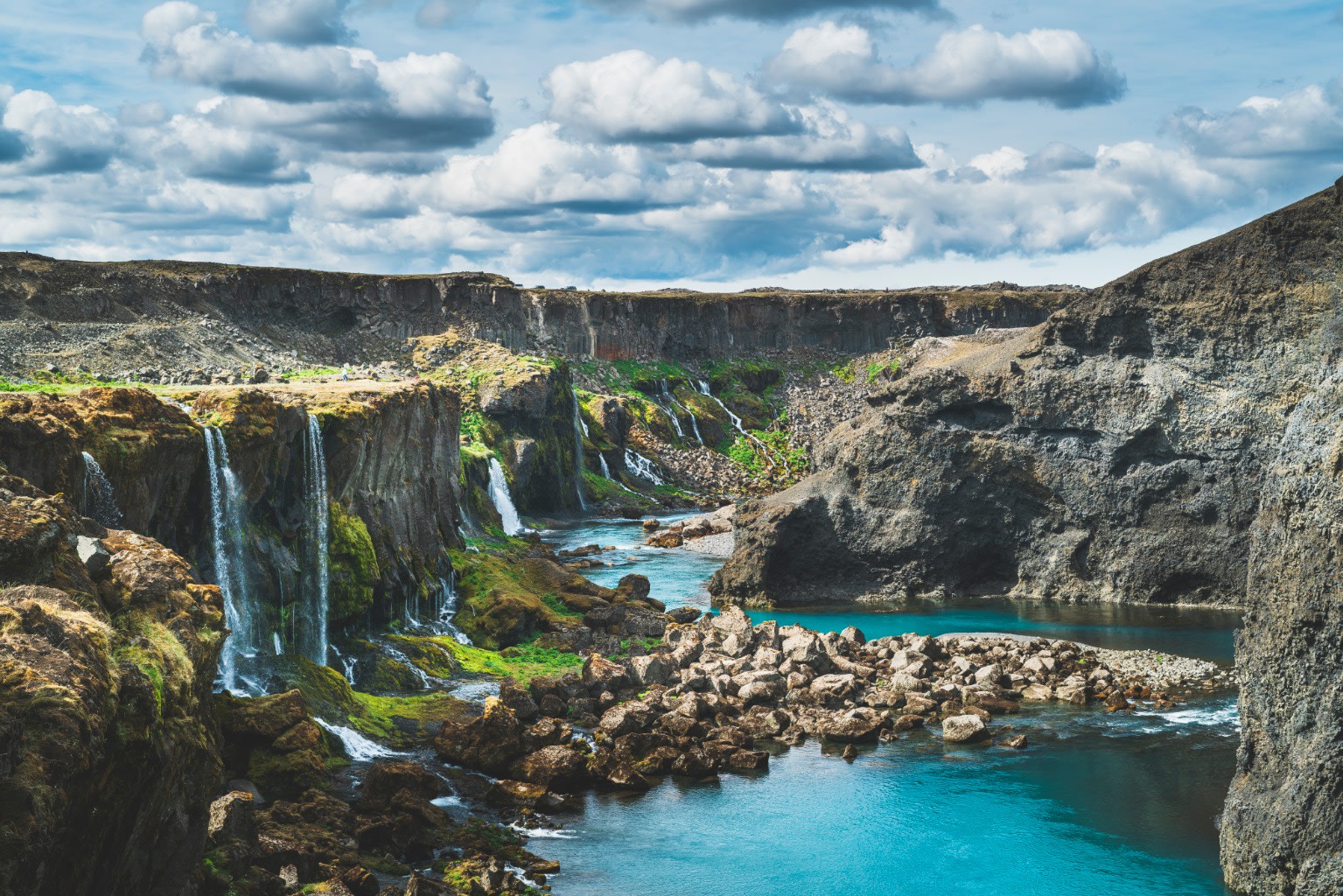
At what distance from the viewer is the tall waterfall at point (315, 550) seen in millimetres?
38938

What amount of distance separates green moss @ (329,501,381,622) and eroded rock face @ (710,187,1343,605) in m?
19.5

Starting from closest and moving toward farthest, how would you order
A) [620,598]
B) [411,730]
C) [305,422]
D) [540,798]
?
1. [540,798]
2. [411,730]
3. [305,422]
4. [620,598]

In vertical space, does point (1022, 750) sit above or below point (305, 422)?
below

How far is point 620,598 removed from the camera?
53.8 m

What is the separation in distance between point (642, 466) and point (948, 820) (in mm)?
75848

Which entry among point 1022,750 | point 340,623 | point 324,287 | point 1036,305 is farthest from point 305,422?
point 1036,305

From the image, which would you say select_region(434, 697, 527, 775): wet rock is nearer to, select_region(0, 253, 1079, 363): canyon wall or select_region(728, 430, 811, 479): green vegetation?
select_region(0, 253, 1079, 363): canyon wall

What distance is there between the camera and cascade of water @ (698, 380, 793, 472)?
11355 cm

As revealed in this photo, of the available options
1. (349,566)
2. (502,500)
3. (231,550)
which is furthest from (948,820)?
(502,500)

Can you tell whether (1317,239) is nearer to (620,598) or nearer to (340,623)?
(620,598)

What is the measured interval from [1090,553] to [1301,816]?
3446cm

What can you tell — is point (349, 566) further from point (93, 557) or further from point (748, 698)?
point (93, 557)

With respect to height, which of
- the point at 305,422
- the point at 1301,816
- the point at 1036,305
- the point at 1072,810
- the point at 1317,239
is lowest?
the point at 1072,810

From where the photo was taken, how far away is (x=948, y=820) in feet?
98.2
